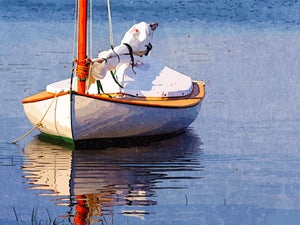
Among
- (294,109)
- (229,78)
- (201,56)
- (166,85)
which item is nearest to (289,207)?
(166,85)

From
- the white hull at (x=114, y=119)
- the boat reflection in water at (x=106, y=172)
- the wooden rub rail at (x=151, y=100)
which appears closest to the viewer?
the boat reflection in water at (x=106, y=172)

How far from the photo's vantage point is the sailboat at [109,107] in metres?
15.2

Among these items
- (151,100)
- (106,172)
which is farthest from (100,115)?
(106,172)

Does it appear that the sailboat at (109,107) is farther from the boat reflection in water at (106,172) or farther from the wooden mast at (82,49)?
the boat reflection in water at (106,172)

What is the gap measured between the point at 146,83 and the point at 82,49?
258cm

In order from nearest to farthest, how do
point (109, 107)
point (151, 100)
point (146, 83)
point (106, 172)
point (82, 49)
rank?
point (106, 172) < point (109, 107) < point (82, 49) < point (151, 100) < point (146, 83)

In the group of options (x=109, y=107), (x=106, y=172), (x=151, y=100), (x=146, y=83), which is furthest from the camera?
(x=146, y=83)

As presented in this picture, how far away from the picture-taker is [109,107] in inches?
602

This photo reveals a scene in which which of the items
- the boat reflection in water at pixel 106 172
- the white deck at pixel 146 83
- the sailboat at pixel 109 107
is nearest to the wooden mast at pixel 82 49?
the sailboat at pixel 109 107

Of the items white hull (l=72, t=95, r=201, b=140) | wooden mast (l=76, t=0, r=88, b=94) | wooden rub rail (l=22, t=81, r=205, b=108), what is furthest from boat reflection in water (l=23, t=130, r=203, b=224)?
wooden mast (l=76, t=0, r=88, b=94)

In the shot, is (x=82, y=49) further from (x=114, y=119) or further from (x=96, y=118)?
(x=114, y=119)

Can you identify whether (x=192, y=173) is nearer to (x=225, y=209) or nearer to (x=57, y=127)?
(x=225, y=209)

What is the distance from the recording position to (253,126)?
66.8 ft

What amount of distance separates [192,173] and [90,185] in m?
2.15
